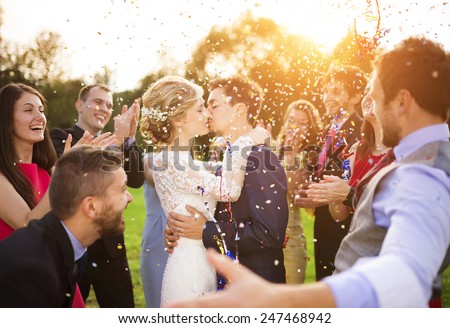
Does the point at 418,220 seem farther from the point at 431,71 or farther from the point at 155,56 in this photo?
the point at 155,56

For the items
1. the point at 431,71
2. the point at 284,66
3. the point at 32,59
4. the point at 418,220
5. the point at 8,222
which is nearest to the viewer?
the point at 418,220

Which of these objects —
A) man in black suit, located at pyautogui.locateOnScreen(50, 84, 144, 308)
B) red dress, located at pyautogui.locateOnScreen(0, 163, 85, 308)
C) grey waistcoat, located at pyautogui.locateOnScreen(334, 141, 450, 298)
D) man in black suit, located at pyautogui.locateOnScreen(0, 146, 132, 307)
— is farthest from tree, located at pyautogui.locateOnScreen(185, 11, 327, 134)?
grey waistcoat, located at pyautogui.locateOnScreen(334, 141, 450, 298)

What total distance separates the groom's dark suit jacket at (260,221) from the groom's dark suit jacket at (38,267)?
146cm

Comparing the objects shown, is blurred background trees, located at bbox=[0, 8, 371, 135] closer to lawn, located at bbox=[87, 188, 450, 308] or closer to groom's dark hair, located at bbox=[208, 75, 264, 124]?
groom's dark hair, located at bbox=[208, 75, 264, 124]

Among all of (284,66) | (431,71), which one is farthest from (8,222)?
(284,66)

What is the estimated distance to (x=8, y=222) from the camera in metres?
3.63

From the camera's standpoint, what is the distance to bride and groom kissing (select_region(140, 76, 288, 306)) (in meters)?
3.78

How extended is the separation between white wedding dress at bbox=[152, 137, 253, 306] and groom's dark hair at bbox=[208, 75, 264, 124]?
0.50m

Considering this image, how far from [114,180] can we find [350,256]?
4.81 feet

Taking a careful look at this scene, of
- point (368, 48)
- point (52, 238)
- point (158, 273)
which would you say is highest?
point (368, 48)

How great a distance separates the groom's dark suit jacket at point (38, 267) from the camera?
2373 millimetres

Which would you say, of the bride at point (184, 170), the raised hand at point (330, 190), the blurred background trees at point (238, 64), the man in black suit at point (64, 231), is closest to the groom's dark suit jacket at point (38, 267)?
the man in black suit at point (64, 231)

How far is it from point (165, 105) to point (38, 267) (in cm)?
212

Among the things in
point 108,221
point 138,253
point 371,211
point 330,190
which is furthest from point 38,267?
point 138,253
